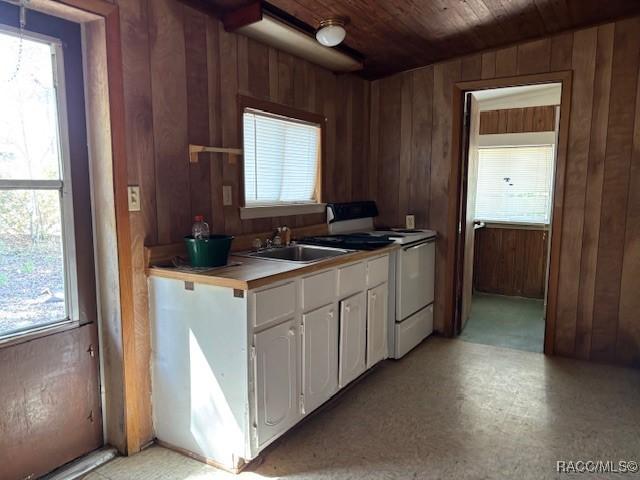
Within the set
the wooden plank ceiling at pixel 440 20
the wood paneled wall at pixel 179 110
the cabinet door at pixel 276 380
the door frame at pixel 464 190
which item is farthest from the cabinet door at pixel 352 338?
the wooden plank ceiling at pixel 440 20

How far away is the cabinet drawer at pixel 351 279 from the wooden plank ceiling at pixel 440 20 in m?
1.49

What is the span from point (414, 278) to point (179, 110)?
81.7 inches

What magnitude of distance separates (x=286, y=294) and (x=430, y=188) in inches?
85.7

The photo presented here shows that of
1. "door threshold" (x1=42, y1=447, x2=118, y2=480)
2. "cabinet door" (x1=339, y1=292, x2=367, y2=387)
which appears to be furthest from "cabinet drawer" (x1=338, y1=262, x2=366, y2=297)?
"door threshold" (x1=42, y1=447, x2=118, y2=480)

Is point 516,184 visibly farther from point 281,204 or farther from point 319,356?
point 319,356

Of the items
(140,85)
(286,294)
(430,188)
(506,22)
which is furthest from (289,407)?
(506,22)

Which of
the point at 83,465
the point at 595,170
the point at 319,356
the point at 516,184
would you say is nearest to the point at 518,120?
the point at 516,184

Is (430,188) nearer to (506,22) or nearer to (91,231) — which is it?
(506,22)

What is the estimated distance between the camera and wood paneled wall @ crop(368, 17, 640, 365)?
10.2 ft

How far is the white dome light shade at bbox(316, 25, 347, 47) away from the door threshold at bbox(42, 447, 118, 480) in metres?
2.51

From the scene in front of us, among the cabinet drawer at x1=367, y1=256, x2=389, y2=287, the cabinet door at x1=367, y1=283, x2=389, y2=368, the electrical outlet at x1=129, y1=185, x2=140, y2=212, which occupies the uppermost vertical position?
the electrical outlet at x1=129, y1=185, x2=140, y2=212

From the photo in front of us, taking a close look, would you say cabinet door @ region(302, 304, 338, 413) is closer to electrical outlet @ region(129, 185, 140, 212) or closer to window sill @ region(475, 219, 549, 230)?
electrical outlet @ region(129, 185, 140, 212)

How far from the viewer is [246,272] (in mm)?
2037

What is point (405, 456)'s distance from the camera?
7.08 feet
